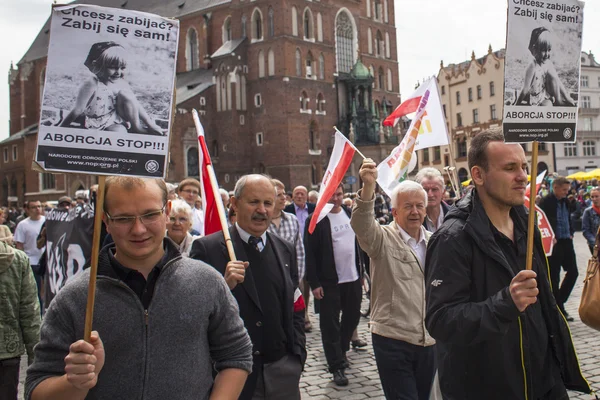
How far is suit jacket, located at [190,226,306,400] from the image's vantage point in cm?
325

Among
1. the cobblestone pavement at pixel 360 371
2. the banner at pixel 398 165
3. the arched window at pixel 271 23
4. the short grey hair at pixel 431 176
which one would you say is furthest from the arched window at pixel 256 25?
the short grey hair at pixel 431 176

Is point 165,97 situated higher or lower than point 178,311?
higher

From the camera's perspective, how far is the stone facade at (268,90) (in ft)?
Answer: 143

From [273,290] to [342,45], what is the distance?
47.8 metres

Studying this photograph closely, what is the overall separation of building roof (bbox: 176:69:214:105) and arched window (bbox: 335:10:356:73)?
10397 millimetres

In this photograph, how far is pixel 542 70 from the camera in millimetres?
2559

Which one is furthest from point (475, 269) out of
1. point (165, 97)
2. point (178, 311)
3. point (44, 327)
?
point (44, 327)

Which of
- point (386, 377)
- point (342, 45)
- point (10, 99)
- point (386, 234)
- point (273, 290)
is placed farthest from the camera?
point (10, 99)

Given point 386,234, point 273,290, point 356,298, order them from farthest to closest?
point 356,298
point 386,234
point 273,290

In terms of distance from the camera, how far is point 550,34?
2568 mm

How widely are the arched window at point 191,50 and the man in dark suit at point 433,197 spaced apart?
47.7 m

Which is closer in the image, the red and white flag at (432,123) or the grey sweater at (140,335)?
the grey sweater at (140,335)

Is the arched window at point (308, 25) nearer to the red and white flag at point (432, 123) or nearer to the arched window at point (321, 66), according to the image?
the arched window at point (321, 66)

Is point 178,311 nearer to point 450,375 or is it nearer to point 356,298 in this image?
point 450,375
